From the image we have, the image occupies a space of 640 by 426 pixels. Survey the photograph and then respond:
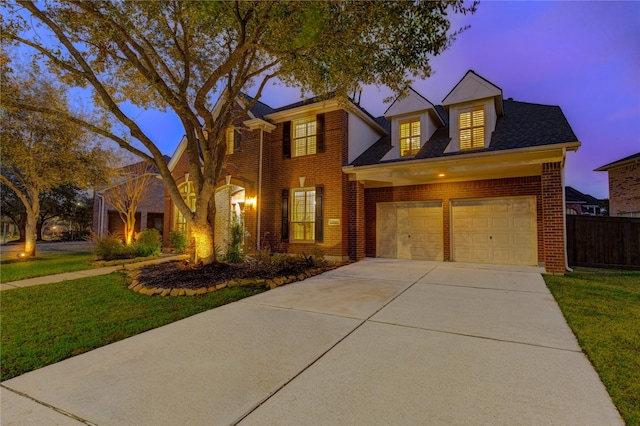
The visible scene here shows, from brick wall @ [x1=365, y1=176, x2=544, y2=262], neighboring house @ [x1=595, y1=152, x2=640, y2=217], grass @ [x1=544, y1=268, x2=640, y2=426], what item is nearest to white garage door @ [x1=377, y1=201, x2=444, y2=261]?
brick wall @ [x1=365, y1=176, x2=544, y2=262]

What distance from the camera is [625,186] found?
15.0 meters

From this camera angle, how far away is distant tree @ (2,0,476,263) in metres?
5.73

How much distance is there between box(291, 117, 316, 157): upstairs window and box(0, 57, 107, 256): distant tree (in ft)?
25.9

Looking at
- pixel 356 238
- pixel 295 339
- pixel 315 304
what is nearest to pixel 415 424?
pixel 295 339

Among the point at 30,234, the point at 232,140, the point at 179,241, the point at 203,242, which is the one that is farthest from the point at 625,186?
the point at 30,234

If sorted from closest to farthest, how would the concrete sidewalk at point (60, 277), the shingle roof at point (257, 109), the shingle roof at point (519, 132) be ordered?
the concrete sidewalk at point (60, 277) < the shingle roof at point (519, 132) < the shingle roof at point (257, 109)

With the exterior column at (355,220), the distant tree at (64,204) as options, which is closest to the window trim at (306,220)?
the exterior column at (355,220)

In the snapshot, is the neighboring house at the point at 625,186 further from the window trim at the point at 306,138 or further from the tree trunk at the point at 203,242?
the tree trunk at the point at 203,242

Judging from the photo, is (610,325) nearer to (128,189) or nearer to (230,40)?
(230,40)

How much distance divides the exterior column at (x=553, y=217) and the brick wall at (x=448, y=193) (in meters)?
1.30

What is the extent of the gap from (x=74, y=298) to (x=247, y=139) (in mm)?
8274

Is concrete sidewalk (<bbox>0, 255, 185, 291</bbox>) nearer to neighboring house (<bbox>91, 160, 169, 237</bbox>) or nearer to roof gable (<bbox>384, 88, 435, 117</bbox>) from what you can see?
roof gable (<bbox>384, 88, 435, 117</bbox>)

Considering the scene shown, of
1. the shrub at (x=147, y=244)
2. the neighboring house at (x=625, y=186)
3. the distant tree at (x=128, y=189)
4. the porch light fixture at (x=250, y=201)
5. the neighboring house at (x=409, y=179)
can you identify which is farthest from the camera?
the neighboring house at (x=625, y=186)

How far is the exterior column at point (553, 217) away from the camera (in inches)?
302
